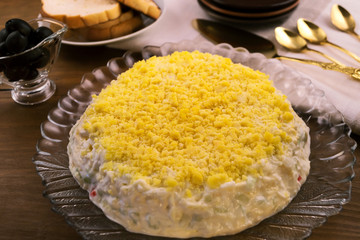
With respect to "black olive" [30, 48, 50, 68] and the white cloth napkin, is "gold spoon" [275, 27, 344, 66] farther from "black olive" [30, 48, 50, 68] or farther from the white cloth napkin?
"black olive" [30, 48, 50, 68]

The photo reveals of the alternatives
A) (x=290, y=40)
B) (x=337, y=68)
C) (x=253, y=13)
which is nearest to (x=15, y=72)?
(x=253, y=13)

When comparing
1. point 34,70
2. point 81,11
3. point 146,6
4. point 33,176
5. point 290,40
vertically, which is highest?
point 290,40

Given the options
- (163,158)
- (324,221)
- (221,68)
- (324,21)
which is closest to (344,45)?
(324,21)

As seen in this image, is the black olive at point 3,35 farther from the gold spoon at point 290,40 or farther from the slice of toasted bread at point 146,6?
the gold spoon at point 290,40

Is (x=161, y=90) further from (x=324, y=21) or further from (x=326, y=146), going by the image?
(x=324, y=21)

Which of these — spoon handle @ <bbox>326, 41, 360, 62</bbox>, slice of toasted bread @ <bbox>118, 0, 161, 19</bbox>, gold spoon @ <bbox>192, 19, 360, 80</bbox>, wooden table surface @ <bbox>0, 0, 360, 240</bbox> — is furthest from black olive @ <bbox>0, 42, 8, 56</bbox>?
spoon handle @ <bbox>326, 41, 360, 62</bbox>

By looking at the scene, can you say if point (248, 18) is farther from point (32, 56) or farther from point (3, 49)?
point (3, 49)
